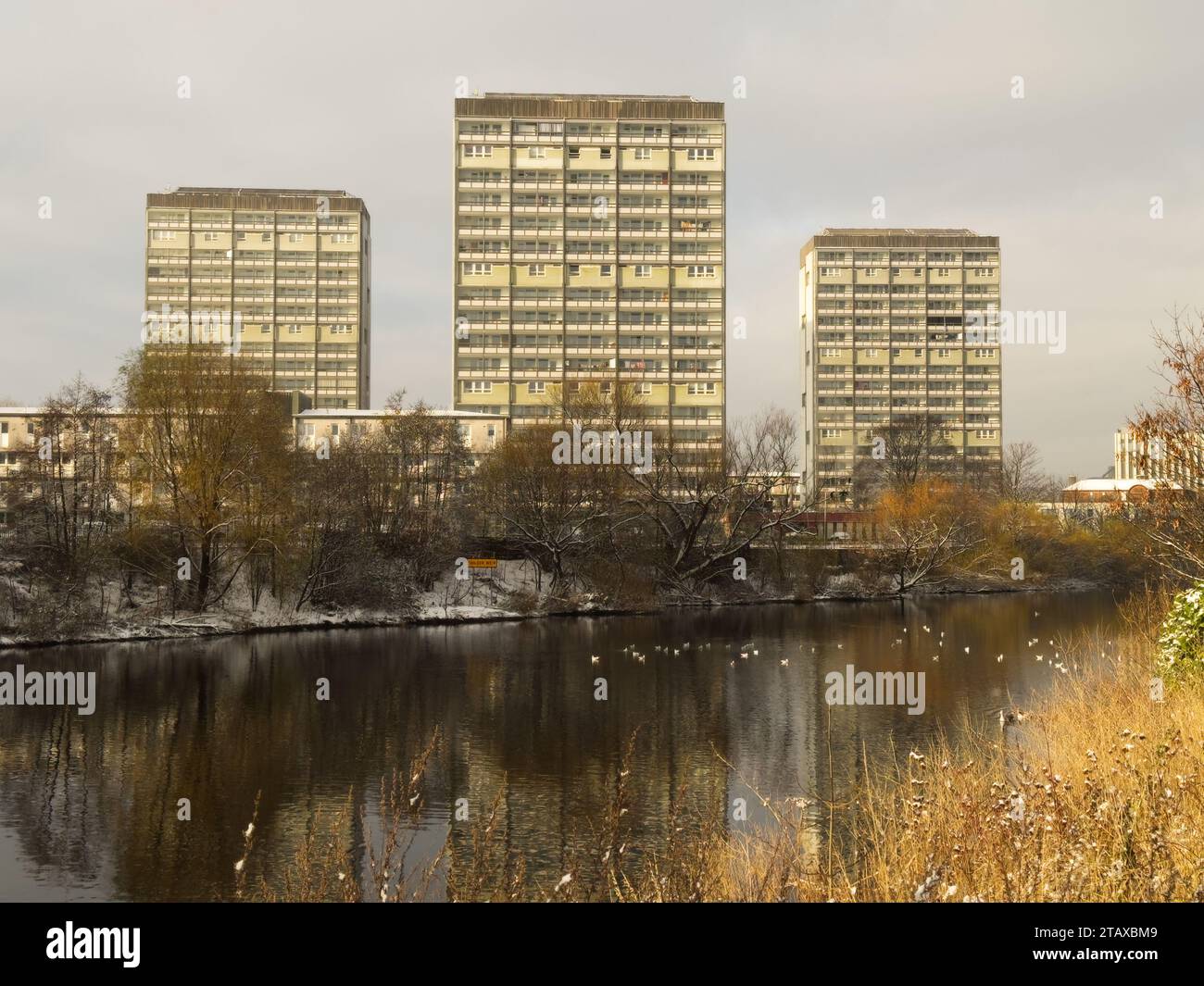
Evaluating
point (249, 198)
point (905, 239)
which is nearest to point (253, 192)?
point (249, 198)

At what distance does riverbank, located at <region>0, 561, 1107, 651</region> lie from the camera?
1848 inches

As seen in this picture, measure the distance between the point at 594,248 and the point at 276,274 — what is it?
5380 centimetres

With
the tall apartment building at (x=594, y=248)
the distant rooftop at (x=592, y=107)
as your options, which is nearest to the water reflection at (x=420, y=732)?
the tall apartment building at (x=594, y=248)

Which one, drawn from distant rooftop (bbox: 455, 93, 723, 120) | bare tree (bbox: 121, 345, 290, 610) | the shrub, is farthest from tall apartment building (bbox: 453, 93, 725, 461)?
the shrub

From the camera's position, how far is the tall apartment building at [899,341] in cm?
16075

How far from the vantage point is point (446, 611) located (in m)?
59.1

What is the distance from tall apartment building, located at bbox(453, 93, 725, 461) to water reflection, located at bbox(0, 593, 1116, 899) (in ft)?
226

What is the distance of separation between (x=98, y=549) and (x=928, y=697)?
3677cm

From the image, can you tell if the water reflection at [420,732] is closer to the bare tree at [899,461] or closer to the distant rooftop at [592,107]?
the bare tree at [899,461]

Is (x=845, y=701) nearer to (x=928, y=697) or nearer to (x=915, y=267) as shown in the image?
(x=928, y=697)

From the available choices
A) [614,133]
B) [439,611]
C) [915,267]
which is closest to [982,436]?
[915,267]

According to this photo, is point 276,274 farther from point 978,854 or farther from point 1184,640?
point 978,854

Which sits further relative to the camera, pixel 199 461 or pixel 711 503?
pixel 711 503

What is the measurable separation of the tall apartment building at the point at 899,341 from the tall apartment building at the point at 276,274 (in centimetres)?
6965
